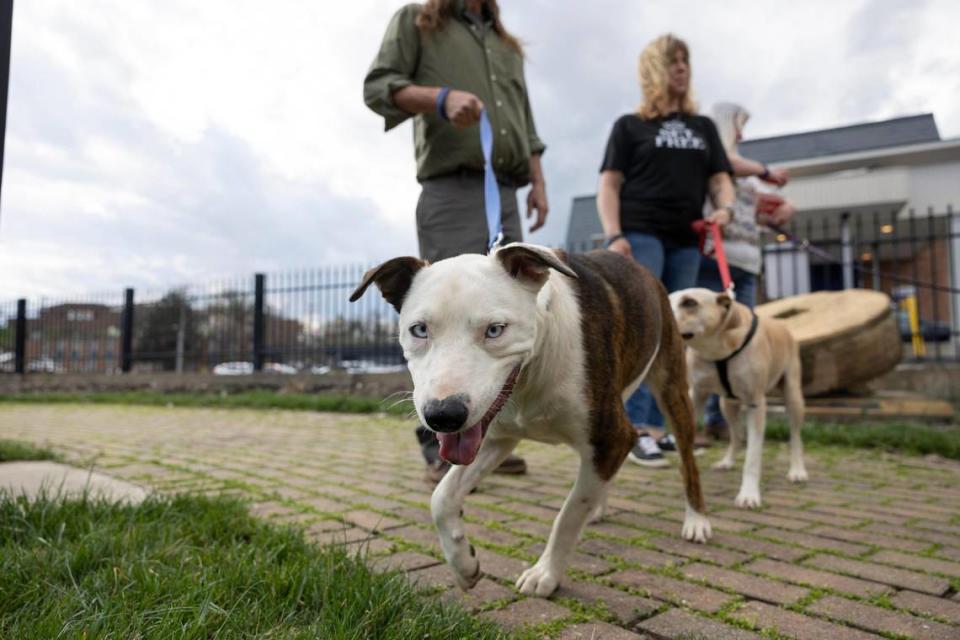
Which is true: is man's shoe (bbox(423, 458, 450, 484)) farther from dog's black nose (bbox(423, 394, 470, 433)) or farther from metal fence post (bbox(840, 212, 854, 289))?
metal fence post (bbox(840, 212, 854, 289))

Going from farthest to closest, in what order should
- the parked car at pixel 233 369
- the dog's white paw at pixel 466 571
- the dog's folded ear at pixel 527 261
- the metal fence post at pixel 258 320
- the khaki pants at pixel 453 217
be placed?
the parked car at pixel 233 369 → the metal fence post at pixel 258 320 → the khaki pants at pixel 453 217 → the dog's white paw at pixel 466 571 → the dog's folded ear at pixel 527 261

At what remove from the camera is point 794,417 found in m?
4.85

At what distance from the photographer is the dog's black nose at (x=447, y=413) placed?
5.81ft

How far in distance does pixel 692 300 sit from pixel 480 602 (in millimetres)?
2504

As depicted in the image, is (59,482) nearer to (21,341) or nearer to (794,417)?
(794,417)

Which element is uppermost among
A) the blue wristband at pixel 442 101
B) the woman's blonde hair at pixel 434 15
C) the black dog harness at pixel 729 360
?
the woman's blonde hair at pixel 434 15

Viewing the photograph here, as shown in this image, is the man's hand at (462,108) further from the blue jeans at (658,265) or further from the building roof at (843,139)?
the building roof at (843,139)

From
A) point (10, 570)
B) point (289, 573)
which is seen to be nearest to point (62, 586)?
point (10, 570)

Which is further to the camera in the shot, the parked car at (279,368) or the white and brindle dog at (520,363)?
the parked car at (279,368)

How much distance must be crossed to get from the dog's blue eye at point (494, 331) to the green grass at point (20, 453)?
4.29 metres

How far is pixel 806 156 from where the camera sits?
98.4 feet

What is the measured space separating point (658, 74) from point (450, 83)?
1.85 m

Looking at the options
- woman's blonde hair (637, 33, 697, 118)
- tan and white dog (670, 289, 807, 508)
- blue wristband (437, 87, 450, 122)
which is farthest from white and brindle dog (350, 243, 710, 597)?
woman's blonde hair (637, 33, 697, 118)

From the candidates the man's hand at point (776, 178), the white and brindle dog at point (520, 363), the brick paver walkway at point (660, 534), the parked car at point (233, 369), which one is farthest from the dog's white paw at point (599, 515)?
the parked car at point (233, 369)
